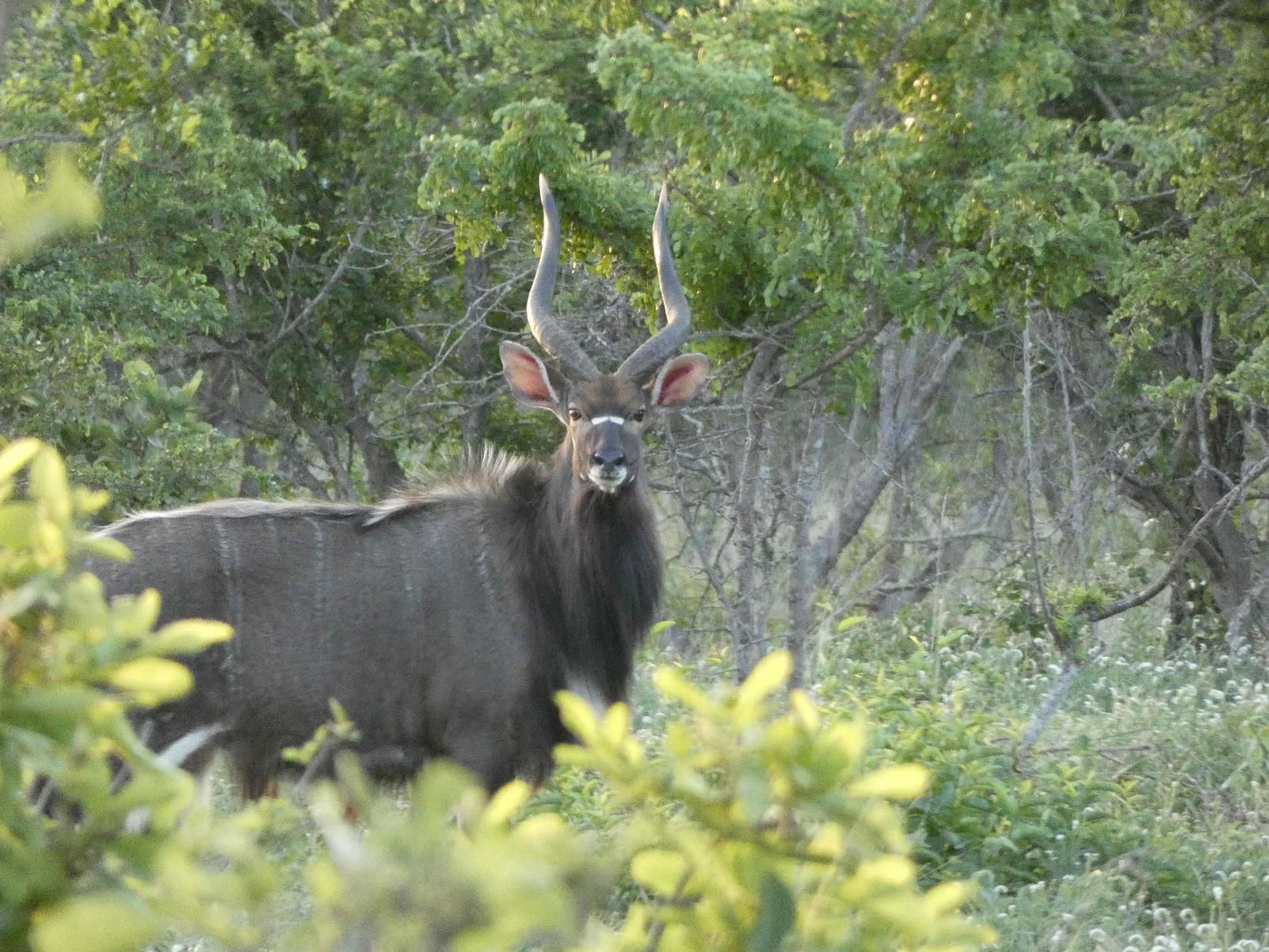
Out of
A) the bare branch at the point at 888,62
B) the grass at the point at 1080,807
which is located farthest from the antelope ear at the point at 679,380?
the bare branch at the point at 888,62

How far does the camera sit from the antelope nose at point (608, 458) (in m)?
5.01

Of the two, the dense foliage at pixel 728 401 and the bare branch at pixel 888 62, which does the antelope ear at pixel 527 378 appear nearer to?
the dense foliage at pixel 728 401

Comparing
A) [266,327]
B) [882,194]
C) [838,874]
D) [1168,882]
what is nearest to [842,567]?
[266,327]

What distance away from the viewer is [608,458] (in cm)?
502

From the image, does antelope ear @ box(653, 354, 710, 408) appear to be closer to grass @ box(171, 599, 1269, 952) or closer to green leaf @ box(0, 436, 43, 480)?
grass @ box(171, 599, 1269, 952)

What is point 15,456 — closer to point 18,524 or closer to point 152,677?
point 18,524

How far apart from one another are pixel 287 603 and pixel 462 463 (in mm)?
946

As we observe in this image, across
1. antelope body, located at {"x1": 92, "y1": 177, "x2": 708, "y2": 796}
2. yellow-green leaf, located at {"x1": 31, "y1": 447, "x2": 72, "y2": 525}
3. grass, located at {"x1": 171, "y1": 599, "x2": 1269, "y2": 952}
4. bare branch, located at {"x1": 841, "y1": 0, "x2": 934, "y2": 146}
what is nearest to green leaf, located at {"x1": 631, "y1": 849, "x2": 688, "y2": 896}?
yellow-green leaf, located at {"x1": 31, "y1": 447, "x2": 72, "y2": 525}

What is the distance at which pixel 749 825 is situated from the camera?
1.58 meters

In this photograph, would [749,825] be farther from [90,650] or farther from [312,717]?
[312,717]

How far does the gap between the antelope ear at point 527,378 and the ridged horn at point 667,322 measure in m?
0.26

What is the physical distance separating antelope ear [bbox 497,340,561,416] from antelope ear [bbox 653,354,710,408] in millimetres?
352

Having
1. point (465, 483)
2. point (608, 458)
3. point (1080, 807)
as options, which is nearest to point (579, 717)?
point (608, 458)

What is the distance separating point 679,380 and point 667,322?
0.70 feet
